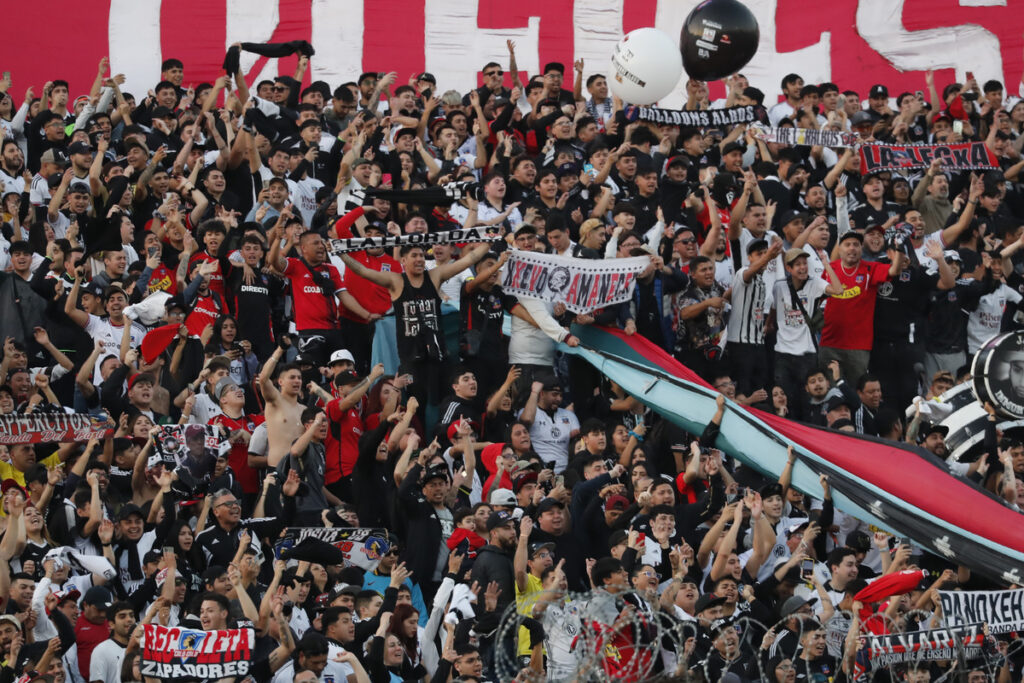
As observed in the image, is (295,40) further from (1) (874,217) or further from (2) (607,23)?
(1) (874,217)

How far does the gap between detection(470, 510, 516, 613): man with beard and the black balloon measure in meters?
6.28

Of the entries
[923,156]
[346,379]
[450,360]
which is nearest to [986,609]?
[450,360]

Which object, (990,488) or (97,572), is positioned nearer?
(97,572)

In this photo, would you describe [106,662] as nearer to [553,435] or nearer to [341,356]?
[341,356]

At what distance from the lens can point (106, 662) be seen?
12.1 m

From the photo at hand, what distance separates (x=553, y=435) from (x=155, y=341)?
10.3 feet

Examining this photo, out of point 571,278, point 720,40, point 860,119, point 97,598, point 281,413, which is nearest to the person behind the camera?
point 97,598

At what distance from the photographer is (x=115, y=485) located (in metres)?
13.9

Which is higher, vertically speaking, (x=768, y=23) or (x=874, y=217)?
(x=768, y=23)

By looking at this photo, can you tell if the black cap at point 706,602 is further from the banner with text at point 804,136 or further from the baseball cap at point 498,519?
the banner with text at point 804,136

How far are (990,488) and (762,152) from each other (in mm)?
5237

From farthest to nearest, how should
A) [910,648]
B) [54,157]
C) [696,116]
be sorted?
[696,116]
[54,157]
[910,648]

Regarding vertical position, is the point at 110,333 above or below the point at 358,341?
above

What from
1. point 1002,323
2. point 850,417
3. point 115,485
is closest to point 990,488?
point 850,417
